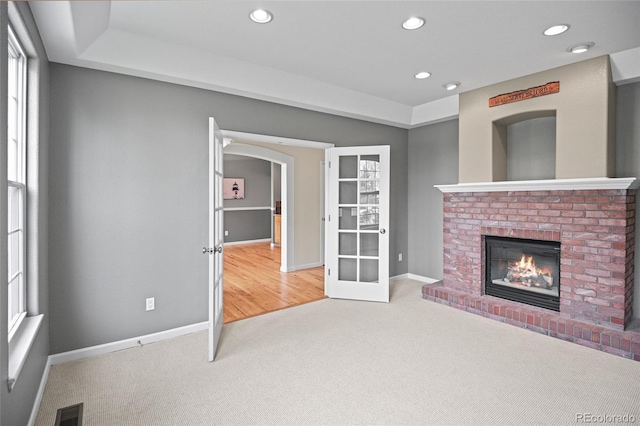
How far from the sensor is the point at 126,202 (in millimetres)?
2912

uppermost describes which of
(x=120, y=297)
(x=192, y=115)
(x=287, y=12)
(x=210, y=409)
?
(x=287, y=12)

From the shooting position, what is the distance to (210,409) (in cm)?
211

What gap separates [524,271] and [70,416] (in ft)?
13.5

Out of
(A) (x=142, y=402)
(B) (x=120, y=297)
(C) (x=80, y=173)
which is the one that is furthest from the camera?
(B) (x=120, y=297)

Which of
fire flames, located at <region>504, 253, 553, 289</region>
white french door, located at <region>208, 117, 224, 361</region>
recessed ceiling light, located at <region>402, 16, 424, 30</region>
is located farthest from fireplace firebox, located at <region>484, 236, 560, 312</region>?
white french door, located at <region>208, 117, 224, 361</region>

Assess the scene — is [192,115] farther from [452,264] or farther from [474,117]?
[452,264]

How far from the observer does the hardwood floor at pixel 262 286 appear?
402cm

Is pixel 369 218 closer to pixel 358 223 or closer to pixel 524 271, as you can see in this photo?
pixel 358 223

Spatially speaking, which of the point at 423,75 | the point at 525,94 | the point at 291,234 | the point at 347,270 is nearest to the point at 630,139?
the point at 525,94

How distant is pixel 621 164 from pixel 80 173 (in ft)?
15.5

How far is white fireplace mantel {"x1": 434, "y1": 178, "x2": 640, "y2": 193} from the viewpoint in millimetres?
2928

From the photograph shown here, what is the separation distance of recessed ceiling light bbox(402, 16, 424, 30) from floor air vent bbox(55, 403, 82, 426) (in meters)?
3.32

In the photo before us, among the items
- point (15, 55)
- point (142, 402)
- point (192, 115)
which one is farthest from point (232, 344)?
point (15, 55)

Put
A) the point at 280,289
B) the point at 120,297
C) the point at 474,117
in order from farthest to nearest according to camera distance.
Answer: the point at 280,289 < the point at 474,117 < the point at 120,297
